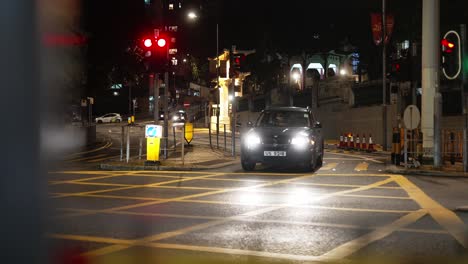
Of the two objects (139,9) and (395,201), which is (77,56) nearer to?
(395,201)

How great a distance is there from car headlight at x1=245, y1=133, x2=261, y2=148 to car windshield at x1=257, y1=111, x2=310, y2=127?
97cm

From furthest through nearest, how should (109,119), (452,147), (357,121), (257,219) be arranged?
(109,119), (357,121), (452,147), (257,219)

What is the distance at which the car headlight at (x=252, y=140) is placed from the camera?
16078 millimetres

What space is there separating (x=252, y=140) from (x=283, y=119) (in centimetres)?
160

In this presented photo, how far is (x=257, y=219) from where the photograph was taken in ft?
28.2

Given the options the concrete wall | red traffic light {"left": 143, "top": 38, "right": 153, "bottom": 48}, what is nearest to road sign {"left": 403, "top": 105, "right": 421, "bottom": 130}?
red traffic light {"left": 143, "top": 38, "right": 153, "bottom": 48}

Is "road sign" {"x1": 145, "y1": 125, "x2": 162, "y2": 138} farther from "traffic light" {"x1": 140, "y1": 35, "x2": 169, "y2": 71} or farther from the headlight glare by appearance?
the headlight glare

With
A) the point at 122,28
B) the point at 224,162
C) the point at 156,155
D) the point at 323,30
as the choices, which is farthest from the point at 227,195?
the point at 323,30

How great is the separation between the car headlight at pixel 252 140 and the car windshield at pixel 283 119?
0.97 metres

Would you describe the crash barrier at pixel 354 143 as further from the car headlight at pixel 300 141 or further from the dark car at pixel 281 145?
the car headlight at pixel 300 141

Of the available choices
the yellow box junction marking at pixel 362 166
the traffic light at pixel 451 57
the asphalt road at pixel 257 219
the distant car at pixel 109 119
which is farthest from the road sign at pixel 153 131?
the distant car at pixel 109 119

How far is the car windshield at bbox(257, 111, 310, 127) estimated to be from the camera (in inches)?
672

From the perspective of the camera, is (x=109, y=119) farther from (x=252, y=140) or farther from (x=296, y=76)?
(x=252, y=140)

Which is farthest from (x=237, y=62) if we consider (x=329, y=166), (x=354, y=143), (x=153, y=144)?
(x=354, y=143)
